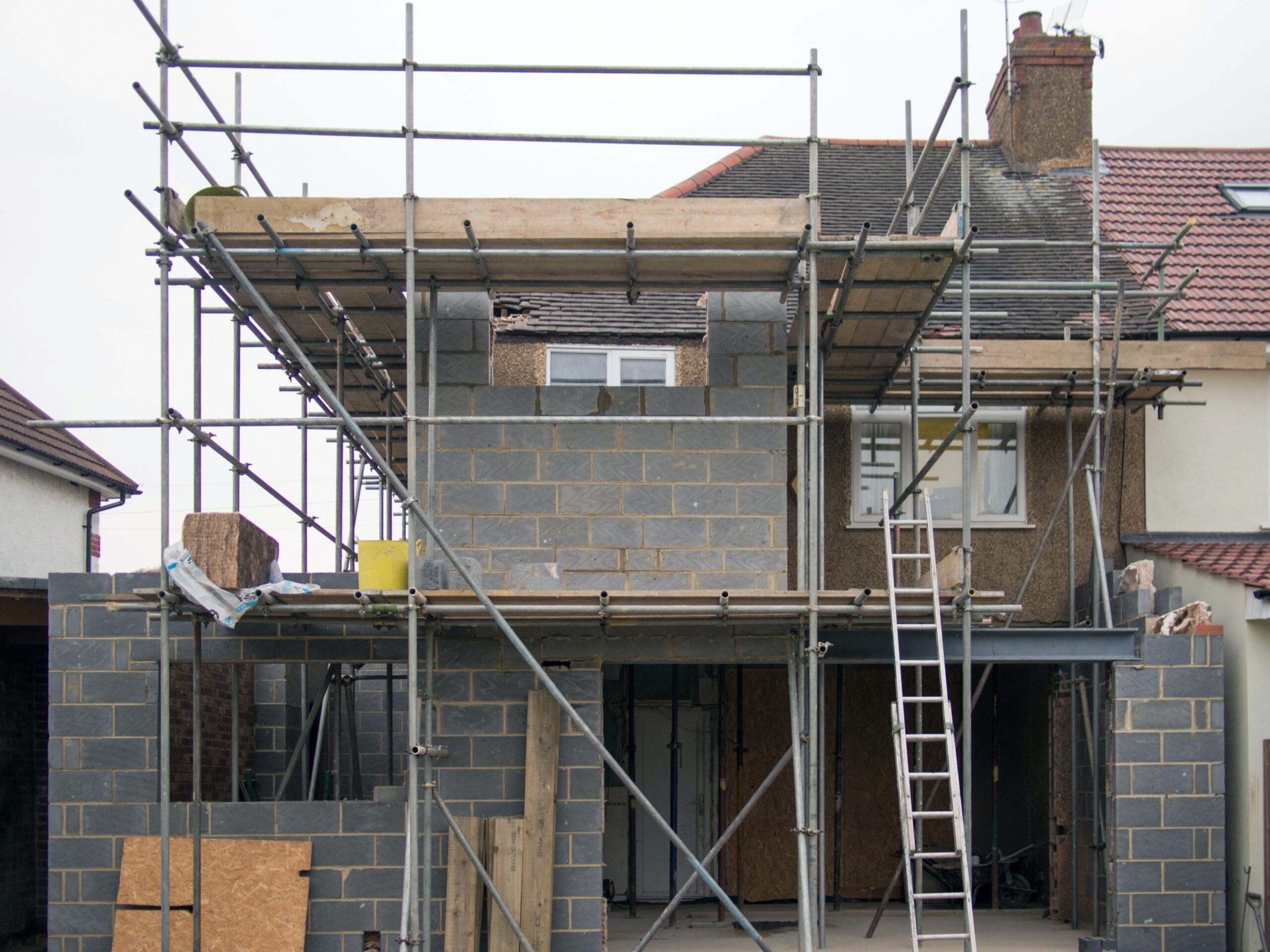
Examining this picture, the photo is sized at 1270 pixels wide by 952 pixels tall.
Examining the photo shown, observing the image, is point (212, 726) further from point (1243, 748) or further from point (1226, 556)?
point (1226, 556)

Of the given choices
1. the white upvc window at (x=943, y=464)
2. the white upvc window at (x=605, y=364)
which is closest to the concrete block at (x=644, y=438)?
the white upvc window at (x=605, y=364)

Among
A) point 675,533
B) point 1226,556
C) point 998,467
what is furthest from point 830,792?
point 675,533

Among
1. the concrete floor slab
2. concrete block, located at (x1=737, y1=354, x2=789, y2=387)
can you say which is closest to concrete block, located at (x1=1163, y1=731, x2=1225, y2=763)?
the concrete floor slab

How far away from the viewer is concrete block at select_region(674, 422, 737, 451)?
10453mm

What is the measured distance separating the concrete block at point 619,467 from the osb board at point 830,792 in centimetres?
417

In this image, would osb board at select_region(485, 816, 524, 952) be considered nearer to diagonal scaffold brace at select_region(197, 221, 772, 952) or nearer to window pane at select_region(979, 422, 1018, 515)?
diagonal scaffold brace at select_region(197, 221, 772, 952)

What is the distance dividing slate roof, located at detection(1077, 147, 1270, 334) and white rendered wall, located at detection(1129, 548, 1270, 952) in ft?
11.5

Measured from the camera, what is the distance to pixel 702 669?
1415 cm

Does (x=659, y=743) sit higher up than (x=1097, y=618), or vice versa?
(x=1097, y=618)

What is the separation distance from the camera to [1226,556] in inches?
467

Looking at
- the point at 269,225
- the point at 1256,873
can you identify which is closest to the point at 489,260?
the point at 269,225

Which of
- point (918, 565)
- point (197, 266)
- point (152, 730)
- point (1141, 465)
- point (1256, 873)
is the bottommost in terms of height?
point (1256, 873)

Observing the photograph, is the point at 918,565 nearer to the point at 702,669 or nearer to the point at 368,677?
the point at 702,669

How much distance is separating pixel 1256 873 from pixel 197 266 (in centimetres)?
913
